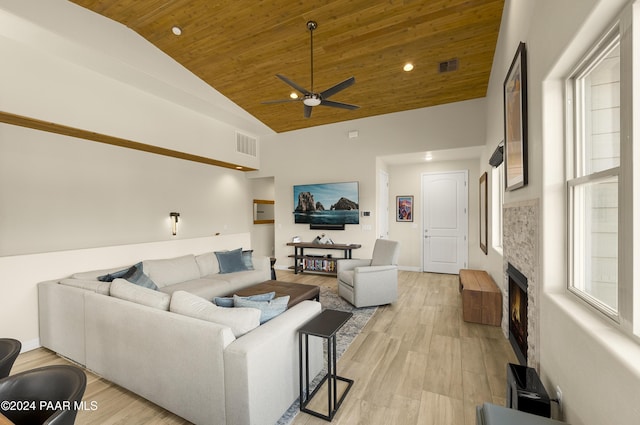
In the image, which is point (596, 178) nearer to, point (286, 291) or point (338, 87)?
point (338, 87)

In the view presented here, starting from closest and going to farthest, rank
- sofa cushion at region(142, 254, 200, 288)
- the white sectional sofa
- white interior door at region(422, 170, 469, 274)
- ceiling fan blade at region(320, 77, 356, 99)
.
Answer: the white sectional sofa < ceiling fan blade at region(320, 77, 356, 99) < sofa cushion at region(142, 254, 200, 288) < white interior door at region(422, 170, 469, 274)

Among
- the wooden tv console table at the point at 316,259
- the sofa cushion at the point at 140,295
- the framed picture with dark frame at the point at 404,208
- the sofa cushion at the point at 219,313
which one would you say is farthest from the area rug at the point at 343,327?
the framed picture with dark frame at the point at 404,208

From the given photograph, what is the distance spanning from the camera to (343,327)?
3.60 m

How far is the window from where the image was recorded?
133 cm

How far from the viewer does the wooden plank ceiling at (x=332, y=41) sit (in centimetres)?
338

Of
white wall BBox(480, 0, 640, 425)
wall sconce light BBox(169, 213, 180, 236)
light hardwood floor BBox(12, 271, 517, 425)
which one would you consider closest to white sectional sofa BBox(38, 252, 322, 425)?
light hardwood floor BBox(12, 271, 517, 425)

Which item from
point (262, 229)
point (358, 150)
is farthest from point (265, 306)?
point (262, 229)

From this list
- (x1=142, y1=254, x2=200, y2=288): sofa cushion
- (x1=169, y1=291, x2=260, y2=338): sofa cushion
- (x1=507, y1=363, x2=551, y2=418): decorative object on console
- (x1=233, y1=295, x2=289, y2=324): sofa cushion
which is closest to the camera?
(x1=507, y1=363, x2=551, y2=418): decorative object on console

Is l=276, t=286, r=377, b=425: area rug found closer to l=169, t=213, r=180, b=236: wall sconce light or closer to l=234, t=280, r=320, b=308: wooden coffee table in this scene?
l=234, t=280, r=320, b=308: wooden coffee table

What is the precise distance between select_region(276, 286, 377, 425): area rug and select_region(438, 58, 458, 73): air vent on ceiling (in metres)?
3.82

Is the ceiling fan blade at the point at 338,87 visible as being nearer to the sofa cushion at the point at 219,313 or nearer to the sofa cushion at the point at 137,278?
the sofa cushion at the point at 219,313

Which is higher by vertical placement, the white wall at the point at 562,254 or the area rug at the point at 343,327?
the white wall at the point at 562,254

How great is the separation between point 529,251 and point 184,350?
2647 mm

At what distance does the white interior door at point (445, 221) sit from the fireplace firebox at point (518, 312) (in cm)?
335
